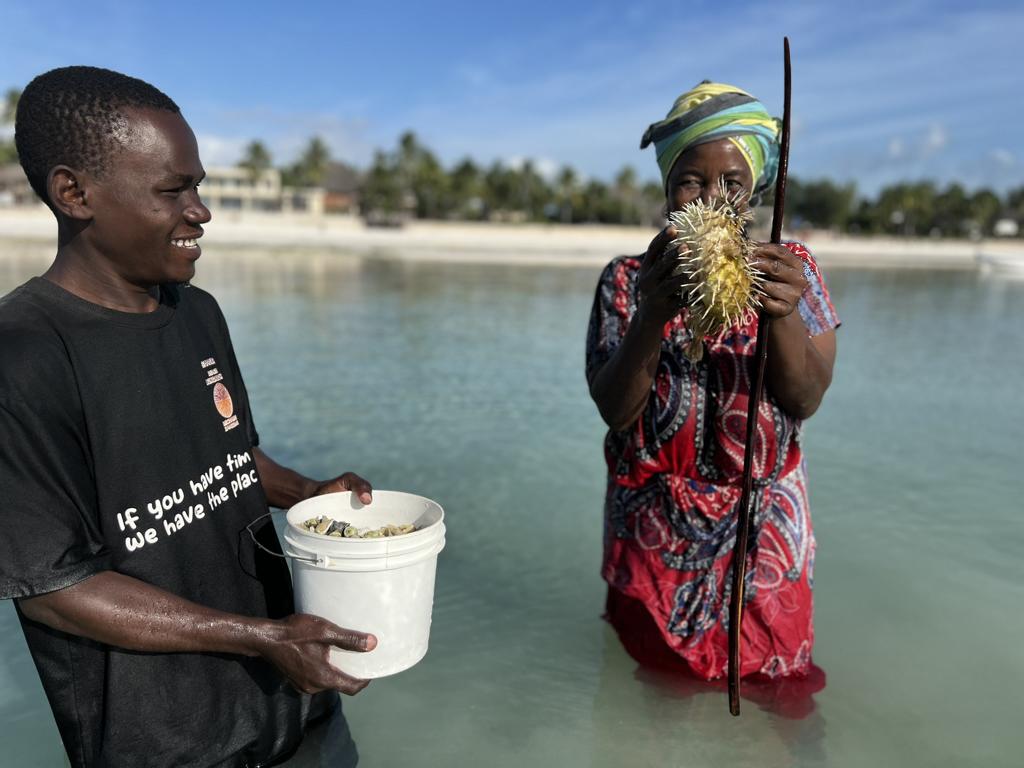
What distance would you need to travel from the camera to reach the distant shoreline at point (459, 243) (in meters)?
39.3

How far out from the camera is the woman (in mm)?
2320

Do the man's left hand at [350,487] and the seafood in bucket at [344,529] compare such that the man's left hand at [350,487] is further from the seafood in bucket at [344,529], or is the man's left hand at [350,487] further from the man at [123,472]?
the man at [123,472]

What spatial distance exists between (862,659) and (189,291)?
3581 mm

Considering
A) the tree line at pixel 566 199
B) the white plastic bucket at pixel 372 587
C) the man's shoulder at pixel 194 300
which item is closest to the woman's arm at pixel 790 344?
the white plastic bucket at pixel 372 587

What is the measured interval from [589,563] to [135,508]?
11.8ft

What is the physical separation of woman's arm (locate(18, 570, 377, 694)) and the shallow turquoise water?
4.94ft

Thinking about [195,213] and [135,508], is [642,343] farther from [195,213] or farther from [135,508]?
[135,508]

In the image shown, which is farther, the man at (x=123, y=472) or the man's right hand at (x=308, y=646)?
the man's right hand at (x=308, y=646)

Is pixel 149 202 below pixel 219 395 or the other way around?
the other way around

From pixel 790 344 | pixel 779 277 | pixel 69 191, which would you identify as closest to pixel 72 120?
pixel 69 191

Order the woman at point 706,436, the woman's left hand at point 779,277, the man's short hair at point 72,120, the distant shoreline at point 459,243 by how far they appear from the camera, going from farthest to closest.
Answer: the distant shoreline at point 459,243
the woman at point 706,436
the woman's left hand at point 779,277
the man's short hair at point 72,120

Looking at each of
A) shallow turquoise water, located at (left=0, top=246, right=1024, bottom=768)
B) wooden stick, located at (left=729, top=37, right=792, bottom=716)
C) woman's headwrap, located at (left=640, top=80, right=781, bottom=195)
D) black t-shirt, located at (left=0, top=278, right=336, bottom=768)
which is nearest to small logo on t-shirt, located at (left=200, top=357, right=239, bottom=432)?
black t-shirt, located at (left=0, top=278, right=336, bottom=768)

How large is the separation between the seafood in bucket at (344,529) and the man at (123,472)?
21cm

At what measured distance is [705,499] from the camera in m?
2.57
